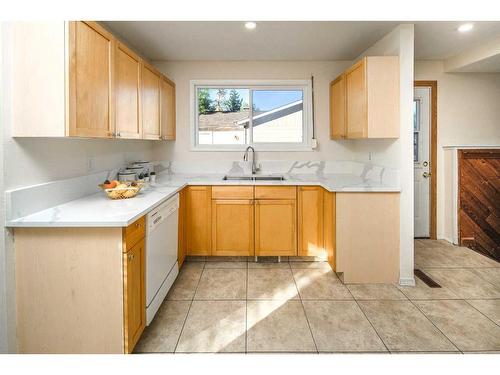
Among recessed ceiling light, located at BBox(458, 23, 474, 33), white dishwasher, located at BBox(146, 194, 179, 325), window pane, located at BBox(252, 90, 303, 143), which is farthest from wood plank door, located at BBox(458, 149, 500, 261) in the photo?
white dishwasher, located at BBox(146, 194, 179, 325)

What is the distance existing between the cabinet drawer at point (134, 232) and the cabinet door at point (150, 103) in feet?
3.72

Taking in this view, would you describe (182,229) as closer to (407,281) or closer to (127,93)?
(127,93)

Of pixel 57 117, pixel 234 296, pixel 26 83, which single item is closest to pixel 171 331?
pixel 234 296

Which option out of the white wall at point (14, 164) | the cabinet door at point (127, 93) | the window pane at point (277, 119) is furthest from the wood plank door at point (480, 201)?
the white wall at point (14, 164)

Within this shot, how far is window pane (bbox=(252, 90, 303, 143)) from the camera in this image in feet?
13.7

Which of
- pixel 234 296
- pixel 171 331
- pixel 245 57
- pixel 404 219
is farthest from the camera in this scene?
pixel 245 57

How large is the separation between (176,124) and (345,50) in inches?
83.3

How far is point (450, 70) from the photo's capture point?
4.00 m

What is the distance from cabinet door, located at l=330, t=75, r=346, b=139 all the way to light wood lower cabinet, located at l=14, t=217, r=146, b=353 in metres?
2.65

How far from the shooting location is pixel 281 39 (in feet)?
10.9

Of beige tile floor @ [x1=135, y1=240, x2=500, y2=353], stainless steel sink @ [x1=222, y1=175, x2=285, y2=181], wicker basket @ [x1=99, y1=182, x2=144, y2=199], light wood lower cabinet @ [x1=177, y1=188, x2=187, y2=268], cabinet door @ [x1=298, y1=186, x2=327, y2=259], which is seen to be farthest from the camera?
stainless steel sink @ [x1=222, y1=175, x2=285, y2=181]

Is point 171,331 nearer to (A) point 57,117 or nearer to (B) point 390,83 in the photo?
(A) point 57,117

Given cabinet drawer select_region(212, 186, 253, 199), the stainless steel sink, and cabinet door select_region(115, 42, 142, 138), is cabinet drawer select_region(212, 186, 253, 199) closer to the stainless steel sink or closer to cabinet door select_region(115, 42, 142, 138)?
the stainless steel sink
